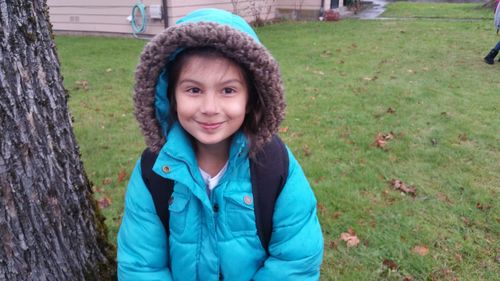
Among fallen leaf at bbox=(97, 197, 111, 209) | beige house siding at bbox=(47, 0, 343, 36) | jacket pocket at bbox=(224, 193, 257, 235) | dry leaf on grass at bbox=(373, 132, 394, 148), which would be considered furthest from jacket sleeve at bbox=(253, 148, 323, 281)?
beige house siding at bbox=(47, 0, 343, 36)

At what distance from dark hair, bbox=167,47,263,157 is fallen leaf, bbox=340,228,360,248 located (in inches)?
65.6

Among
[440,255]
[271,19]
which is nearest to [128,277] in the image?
[440,255]

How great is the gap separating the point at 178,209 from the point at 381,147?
321cm

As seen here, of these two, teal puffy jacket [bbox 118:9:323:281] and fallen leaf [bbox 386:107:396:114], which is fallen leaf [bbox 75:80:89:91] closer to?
fallen leaf [bbox 386:107:396:114]

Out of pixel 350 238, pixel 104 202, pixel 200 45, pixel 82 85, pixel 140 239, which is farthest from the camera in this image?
pixel 82 85

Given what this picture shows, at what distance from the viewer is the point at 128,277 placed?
1807 millimetres

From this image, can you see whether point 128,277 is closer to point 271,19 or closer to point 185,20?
point 185,20

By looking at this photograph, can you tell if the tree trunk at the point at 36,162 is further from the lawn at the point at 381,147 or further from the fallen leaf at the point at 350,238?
the fallen leaf at the point at 350,238

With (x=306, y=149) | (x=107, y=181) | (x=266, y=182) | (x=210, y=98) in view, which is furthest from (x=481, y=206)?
(x=107, y=181)

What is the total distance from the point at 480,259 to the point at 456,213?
52 cm

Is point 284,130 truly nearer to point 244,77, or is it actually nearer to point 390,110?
point 390,110

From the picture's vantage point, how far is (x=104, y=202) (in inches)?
139

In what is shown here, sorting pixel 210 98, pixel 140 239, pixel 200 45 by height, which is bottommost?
pixel 140 239

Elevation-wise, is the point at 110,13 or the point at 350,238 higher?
the point at 110,13
